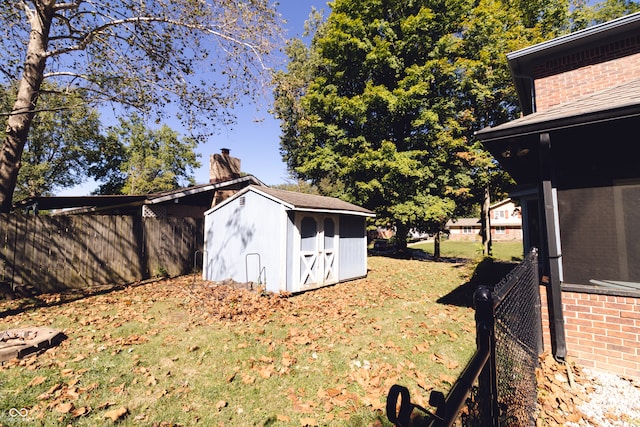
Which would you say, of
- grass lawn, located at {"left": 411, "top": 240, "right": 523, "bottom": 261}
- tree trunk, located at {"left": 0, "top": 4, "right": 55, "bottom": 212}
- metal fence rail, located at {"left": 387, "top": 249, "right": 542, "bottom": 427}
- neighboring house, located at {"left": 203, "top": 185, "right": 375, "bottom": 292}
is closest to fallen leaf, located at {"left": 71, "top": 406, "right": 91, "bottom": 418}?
metal fence rail, located at {"left": 387, "top": 249, "right": 542, "bottom": 427}

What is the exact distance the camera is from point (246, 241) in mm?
10367

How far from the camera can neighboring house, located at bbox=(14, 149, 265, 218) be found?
43.0 ft

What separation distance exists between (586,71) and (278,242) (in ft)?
31.3

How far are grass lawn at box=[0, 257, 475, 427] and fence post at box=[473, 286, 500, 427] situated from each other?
2055mm

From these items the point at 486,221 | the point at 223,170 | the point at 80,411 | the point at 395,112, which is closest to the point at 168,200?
the point at 223,170

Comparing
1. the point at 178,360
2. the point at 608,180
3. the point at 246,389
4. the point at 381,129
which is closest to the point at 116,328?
the point at 178,360

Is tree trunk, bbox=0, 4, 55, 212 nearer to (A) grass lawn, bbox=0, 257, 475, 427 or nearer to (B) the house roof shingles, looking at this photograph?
(A) grass lawn, bbox=0, 257, 475, 427

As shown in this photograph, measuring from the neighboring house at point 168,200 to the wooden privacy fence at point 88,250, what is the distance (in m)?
2.25

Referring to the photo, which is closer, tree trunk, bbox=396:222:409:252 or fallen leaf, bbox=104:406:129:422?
fallen leaf, bbox=104:406:129:422

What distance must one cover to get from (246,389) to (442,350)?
3.58m

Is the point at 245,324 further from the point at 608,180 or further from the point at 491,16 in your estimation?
the point at 491,16

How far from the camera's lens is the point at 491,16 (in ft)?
58.2

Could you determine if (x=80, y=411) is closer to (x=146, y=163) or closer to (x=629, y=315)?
(x=629, y=315)

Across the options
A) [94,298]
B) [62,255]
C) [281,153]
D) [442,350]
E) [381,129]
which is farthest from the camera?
[281,153]
